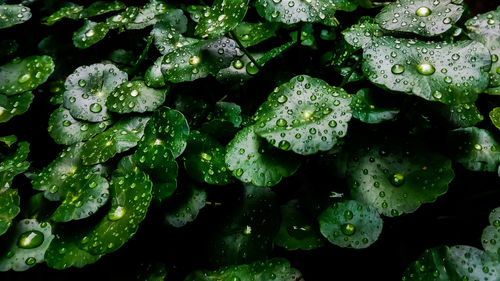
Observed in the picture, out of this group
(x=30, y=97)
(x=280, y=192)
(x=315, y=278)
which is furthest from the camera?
(x=30, y=97)

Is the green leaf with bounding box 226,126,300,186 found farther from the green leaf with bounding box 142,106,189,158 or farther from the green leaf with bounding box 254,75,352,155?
the green leaf with bounding box 142,106,189,158

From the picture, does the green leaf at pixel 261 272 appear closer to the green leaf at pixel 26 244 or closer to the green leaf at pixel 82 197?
the green leaf at pixel 82 197

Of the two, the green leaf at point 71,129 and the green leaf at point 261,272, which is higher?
the green leaf at point 71,129

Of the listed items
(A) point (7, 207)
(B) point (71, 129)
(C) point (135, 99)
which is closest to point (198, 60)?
(C) point (135, 99)

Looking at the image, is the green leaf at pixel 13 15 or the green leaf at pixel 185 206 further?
the green leaf at pixel 13 15

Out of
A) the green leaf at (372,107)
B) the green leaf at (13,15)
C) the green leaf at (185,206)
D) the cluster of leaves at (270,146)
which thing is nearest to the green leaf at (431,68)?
the cluster of leaves at (270,146)

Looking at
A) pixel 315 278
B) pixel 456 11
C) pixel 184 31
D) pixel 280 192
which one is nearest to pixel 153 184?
pixel 280 192

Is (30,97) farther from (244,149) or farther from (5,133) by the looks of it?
(244,149)
